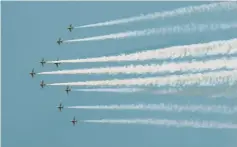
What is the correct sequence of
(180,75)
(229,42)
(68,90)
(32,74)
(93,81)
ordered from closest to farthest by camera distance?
(229,42)
(180,75)
(93,81)
(68,90)
(32,74)

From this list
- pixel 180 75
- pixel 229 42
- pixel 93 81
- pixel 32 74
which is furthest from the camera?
pixel 32 74

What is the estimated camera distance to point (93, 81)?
45531 mm

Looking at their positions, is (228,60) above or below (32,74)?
below

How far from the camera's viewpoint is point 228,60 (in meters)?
39.4

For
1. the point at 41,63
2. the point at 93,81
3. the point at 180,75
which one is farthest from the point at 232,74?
the point at 41,63

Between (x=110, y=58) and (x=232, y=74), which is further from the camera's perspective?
(x=110, y=58)

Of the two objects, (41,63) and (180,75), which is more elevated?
(41,63)

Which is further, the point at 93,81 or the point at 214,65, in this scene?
the point at 93,81

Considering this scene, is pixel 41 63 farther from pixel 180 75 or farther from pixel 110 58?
pixel 180 75

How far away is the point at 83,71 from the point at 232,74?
11.3 m

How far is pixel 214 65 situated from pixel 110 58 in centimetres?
744

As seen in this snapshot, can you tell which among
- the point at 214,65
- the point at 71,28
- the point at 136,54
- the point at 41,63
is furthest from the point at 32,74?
the point at 214,65

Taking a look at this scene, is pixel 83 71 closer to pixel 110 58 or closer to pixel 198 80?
pixel 110 58

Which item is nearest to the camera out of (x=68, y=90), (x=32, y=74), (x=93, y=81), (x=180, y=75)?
A: (x=180, y=75)
